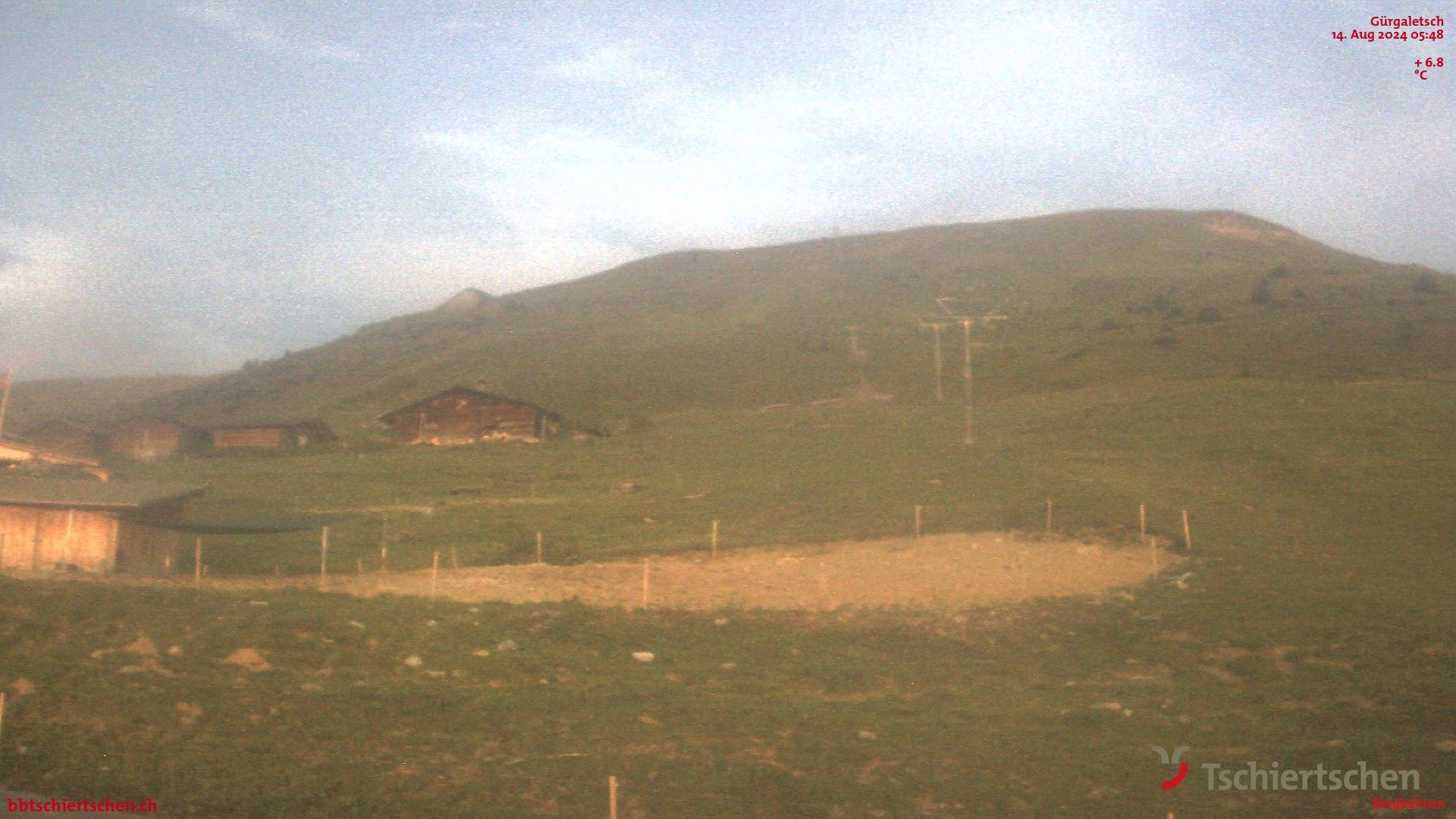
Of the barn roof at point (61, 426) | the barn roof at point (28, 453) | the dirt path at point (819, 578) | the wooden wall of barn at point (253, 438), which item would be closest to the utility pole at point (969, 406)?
the dirt path at point (819, 578)

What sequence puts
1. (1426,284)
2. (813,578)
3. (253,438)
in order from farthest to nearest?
(1426,284) → (253,438) → (813,578)

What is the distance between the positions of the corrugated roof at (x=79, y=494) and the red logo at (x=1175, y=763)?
82.0 ft

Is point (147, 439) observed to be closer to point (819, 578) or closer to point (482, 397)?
Answer: point (482, 397)

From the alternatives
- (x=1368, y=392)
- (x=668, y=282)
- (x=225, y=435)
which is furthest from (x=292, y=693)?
(x=668, y=282)

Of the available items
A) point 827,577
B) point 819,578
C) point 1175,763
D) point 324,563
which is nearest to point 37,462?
point 324,563

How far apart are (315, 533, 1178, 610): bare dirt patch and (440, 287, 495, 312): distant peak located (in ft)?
432

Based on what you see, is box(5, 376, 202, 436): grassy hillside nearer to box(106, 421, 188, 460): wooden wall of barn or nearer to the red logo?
box(106, 421, 188, 460): wooden wall of barn

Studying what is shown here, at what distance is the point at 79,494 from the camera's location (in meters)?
27.2

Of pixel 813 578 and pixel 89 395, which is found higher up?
pixel 89 395

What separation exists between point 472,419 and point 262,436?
15.8 metres

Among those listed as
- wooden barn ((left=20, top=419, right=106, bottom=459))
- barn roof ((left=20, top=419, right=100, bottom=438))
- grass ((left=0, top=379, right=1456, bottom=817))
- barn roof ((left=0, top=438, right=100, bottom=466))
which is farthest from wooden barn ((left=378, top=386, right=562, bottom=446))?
grass ((left=0, top=379, right=1456, bottom=817))

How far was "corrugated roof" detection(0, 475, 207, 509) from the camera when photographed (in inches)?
1032

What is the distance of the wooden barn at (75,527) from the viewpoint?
26.5 meters

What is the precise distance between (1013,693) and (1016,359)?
6607 cm
